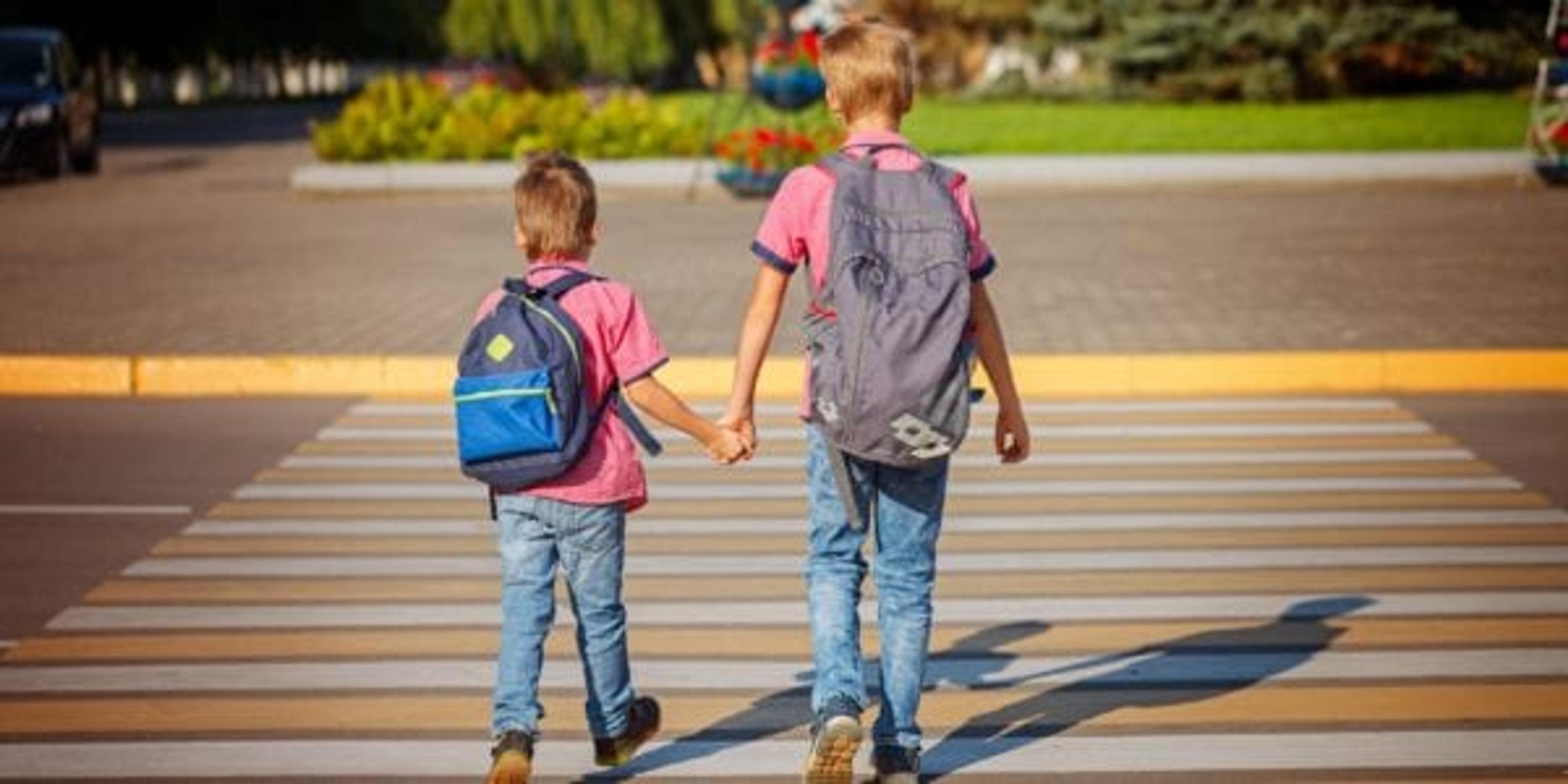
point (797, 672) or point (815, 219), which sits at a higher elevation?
point (815, 219)

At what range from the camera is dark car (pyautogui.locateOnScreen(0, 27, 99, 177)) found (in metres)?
28.2

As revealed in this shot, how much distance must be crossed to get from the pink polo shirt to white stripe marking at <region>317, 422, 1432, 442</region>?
561cm

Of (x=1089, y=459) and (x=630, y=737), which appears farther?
(x=1089, y=459)

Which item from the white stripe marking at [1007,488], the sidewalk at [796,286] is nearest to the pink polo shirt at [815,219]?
the white stripe marking at [1007,488]

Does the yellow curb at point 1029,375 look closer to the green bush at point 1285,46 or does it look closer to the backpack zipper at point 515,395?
the backpack zipper at point 515,395

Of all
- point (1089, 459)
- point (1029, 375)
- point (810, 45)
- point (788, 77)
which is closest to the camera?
point (1089, 459)

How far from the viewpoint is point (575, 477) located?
17.4 feet

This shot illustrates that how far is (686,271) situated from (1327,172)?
9.38 metres

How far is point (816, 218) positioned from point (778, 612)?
8.13 feet

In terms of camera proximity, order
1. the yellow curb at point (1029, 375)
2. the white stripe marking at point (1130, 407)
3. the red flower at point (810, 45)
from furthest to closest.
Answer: the red flower at point (810, 45) → the yellow curb at point (1029, 375) → the white stripe marking at point (1130, 407)

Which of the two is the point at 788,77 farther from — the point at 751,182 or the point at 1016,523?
the point at 1016,523

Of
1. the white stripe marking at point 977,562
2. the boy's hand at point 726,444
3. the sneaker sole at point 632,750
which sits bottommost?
the white stripe marking at point 977,562

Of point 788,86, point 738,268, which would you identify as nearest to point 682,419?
point 738,268

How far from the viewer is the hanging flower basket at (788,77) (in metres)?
23.9
